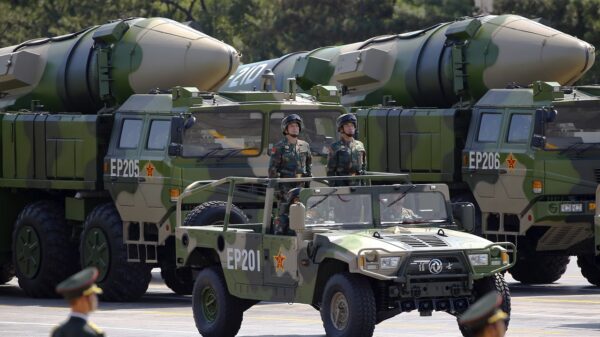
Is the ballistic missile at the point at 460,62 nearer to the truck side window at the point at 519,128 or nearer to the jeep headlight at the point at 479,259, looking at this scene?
the truck side window at the point at 519,128

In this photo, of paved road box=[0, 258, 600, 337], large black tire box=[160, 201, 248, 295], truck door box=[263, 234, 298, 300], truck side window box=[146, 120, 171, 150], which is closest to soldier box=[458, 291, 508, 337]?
truck door box=[263, 234, 298, 300]

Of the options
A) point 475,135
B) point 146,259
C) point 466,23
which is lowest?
point 146,259

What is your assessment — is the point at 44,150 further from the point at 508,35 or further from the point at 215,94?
the point at 508,35

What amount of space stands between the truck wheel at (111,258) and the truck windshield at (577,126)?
536cm

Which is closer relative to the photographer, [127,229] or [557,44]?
[127,229]

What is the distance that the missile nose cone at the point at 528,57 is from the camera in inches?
912

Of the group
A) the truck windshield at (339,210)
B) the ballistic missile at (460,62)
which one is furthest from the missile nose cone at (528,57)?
the truck windshield at (339,210)

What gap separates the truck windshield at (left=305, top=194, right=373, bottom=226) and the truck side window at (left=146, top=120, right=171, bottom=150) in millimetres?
5403

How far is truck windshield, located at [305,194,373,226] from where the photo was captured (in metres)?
15.6

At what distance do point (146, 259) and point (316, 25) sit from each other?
30.1 m

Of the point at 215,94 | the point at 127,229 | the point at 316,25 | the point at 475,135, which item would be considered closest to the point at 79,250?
the point at 127,229

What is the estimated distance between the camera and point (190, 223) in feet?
61.0

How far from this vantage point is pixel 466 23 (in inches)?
925

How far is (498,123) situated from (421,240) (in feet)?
24.0
